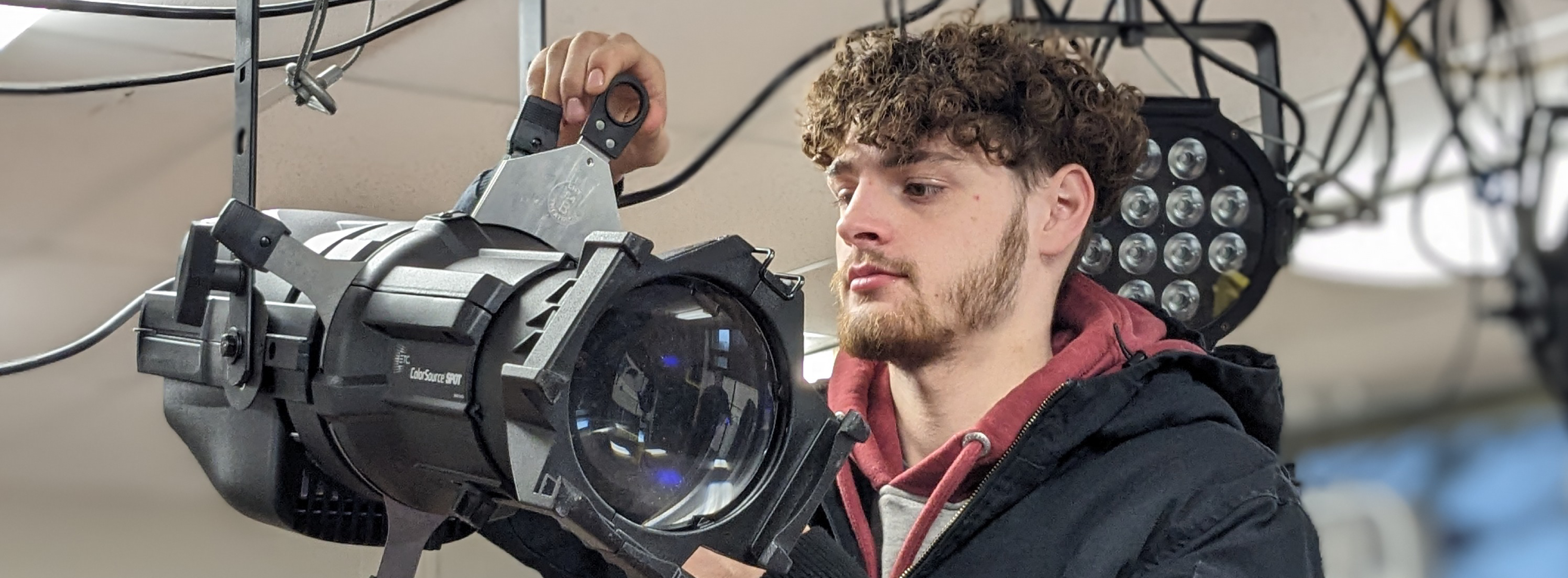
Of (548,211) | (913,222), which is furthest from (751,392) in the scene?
(913,222)

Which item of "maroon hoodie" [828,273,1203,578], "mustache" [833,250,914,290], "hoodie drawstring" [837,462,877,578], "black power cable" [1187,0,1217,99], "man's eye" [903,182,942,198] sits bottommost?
"hoodie drawstring" [837,462,877,578]

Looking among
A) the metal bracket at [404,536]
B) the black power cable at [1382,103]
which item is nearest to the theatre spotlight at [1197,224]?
the black power cable at [1382,103]

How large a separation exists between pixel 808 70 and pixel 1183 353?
585 mm

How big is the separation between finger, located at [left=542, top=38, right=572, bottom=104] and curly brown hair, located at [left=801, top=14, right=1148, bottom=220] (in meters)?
0.29

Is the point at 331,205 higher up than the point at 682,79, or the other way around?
the point at 682,79

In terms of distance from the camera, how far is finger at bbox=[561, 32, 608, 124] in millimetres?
884

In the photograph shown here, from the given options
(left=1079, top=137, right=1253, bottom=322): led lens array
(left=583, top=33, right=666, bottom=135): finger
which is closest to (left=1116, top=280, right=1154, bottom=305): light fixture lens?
(left=1079, top=137, right=1253, bottom=322): led lens array

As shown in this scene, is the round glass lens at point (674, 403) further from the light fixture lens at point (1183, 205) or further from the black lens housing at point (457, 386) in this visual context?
the light fixture lens at point (1183, 205)

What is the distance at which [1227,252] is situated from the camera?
1342mm

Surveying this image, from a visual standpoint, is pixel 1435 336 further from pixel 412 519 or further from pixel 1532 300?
pixel 412 519

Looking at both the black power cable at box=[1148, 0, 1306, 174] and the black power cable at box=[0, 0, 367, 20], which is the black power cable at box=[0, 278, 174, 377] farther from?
the black power cable at box=[1148, 0, 1306, 174]

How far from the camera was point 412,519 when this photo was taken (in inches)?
28.1

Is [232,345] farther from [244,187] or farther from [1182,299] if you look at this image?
[1182,299]

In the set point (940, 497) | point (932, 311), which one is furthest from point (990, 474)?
point (932, 311)
